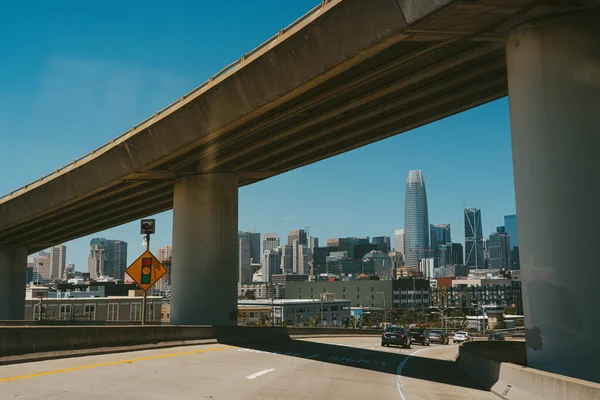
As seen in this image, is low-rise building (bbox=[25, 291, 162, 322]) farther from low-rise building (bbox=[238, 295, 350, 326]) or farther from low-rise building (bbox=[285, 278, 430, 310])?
low-rise building (bbox=[285, 278, 430, 310])

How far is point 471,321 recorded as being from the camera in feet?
490

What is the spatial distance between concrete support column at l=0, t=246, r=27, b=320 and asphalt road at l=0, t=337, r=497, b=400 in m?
53.4

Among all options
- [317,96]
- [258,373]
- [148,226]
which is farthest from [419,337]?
[258,373]

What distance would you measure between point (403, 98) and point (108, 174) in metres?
20.3

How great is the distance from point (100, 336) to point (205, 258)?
46.0ft

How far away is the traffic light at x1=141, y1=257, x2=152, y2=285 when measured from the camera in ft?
74.0

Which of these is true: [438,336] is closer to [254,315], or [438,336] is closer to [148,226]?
[148,226]

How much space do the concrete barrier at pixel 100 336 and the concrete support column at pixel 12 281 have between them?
45050mm

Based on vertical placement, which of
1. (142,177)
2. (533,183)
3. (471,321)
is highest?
(142,177)

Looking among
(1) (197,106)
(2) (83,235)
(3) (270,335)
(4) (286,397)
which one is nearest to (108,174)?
(1) (197,106)

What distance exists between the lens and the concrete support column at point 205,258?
33469 millimetres

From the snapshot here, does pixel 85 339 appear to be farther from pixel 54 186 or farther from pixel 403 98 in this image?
pixel 54 186

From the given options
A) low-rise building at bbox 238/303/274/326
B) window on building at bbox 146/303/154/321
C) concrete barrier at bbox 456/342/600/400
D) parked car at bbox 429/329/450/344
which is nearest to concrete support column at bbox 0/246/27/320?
parked car at bbox 429/329/450/344

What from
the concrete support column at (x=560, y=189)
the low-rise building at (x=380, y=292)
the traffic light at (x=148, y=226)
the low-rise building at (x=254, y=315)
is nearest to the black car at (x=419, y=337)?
the traffic light at (x=148, y=226)
